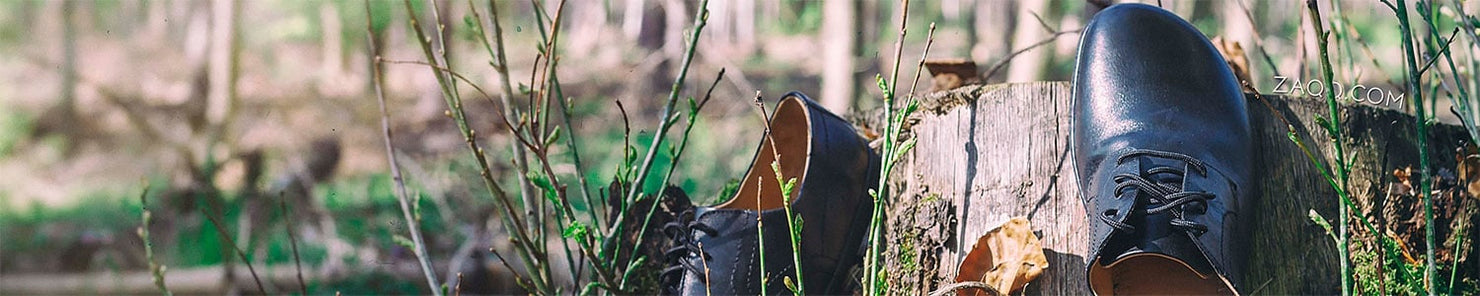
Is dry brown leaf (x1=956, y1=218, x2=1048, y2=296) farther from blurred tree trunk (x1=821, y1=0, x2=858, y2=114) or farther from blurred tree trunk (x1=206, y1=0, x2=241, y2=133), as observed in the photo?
blurred tree trunk (x1=206, y1=0, x2=241, y2=133)

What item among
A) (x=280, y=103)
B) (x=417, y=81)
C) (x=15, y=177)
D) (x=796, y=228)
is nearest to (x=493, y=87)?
(x=417, y=81)

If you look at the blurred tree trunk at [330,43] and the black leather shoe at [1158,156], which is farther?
the blurred tree trunk at [330,43]

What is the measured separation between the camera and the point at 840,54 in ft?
18.0

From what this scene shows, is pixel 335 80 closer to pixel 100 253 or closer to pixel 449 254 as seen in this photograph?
pixel 100 253

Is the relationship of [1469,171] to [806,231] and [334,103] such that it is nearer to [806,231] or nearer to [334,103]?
[806,231]

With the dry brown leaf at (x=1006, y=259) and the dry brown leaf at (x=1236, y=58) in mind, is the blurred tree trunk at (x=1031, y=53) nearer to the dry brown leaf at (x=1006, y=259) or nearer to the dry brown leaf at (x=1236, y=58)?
the dry brown leaf at (x=1236, y=58)

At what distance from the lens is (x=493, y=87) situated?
15.0 meters

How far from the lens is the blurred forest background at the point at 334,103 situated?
17.6 ft

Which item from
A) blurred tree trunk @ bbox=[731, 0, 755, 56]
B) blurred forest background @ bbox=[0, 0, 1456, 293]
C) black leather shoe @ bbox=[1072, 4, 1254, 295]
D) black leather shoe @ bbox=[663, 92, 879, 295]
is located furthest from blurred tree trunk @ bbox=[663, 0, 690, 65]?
black leather shoe @ bbox=[1072, 4, 1254, 295]

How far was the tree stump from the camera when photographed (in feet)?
5.09

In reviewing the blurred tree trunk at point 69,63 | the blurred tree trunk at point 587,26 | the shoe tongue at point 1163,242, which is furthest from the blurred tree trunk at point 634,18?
the shoe tongue at point 1163,242

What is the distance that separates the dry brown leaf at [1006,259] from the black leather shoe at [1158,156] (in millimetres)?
86

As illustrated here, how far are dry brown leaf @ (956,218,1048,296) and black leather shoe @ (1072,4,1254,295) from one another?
9 centimetres

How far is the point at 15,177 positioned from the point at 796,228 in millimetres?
12717
